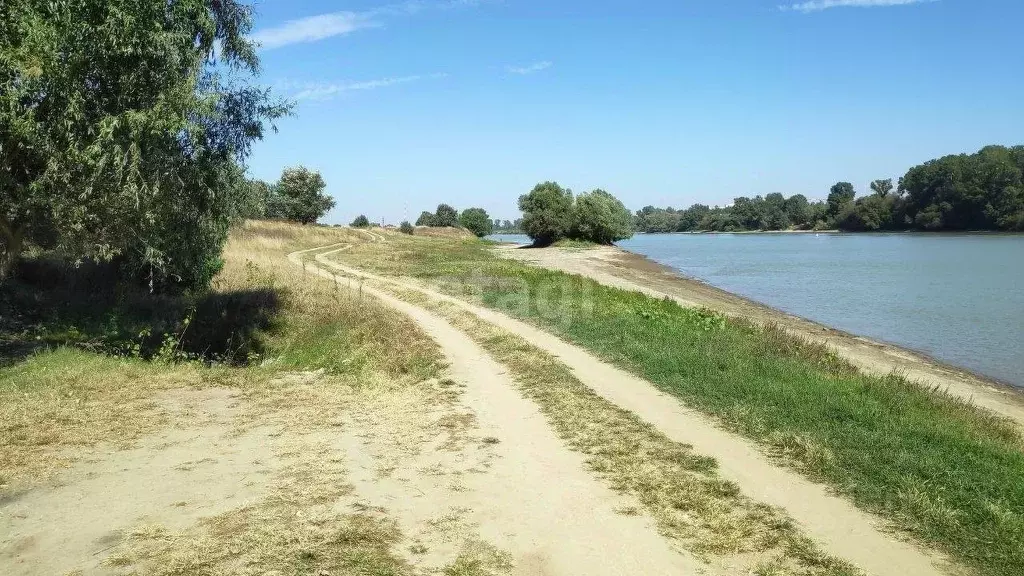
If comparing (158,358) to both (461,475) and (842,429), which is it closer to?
(461,475)

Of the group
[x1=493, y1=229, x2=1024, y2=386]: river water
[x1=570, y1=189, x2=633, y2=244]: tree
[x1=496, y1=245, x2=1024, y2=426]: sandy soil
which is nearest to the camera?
[x1=496, y1=245, x2=1024, y2=426]: sandy soil

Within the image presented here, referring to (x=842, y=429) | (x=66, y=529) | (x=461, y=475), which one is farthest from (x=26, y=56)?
(x=842, y=429)

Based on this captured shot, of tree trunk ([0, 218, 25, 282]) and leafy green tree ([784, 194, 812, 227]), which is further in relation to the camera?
leafy green tree ([784, 194, 812, 227])

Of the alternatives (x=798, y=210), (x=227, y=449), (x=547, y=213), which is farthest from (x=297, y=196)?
(x=798, y=210)

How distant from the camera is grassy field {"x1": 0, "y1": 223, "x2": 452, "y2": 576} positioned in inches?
226

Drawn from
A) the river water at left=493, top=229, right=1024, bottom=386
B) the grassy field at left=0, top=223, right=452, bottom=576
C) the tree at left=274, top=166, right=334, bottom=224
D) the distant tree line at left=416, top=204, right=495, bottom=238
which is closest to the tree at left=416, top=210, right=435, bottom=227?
the distant tree line at left=416, top=204, right=495, bottom=238

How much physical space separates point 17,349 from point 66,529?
9.78 meters

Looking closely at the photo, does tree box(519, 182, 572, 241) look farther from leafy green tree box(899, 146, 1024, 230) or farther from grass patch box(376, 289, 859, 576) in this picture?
leafy green tree box(899, 146, 1024, 230)

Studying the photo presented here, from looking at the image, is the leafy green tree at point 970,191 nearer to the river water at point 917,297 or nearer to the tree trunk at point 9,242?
the river water at point 917,297

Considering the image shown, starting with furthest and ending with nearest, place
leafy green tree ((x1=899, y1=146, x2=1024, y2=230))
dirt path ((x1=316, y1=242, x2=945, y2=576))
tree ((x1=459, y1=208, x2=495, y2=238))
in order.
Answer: tree ((x1=459, y1=208, x2=495, y2=238))
leafy green tree ((x1=899, y1=146, x2=1024, y2=230))
dirt path ((x1=316, y1=242, x2=945, y2=576))

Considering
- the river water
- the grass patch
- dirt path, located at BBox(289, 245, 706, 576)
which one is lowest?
the river water

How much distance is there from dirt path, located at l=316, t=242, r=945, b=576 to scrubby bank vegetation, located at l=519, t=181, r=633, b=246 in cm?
6505

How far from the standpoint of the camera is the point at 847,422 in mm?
8828

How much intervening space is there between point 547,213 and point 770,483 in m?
71.6
